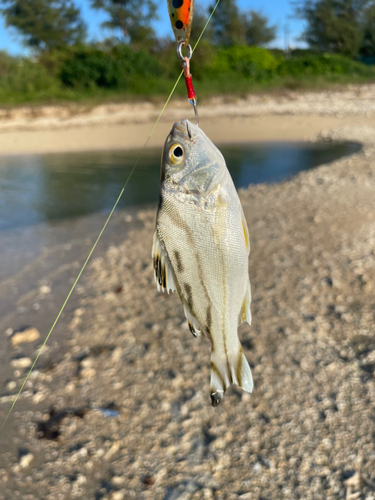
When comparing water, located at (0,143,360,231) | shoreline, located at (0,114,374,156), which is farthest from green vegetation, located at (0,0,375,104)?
water, located at (0,143,360,231)

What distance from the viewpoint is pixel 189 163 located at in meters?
1.26

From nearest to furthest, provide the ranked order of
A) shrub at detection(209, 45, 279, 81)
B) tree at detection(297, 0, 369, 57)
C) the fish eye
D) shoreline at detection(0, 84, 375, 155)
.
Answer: the fish eye, shoreline at detection(0, 84, 375, 155), shrub at detection(209, 45, 279, 81), tree at detection(297, 0, 369, 57)

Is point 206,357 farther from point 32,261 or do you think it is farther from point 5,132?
point 5,132

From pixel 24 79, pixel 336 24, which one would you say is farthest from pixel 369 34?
pixel 24 79

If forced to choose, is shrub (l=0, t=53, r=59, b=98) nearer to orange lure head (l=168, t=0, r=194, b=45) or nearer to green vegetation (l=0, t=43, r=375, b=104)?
green vegetation (l=0, t=43, r=375, b=104)

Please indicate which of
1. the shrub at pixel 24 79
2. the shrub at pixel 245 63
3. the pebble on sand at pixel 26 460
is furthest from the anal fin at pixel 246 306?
the shrub at pixel 245 63

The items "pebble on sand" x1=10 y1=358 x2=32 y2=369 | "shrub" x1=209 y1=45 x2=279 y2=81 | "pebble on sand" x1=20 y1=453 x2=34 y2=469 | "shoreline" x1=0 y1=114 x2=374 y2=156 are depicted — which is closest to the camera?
"pebble on sand" x1=20 y1=453 x2=34 y2=469

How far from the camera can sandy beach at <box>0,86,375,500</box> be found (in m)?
2.51

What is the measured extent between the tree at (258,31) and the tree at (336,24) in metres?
2.92

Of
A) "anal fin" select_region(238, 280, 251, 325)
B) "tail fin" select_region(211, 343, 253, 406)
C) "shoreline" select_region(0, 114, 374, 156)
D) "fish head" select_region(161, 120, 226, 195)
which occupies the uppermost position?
"fish head" select_region(161, 120, 226, 195)

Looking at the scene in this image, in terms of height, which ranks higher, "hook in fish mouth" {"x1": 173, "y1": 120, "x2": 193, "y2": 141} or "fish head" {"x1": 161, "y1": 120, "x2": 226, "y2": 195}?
"hook in fish mouth" {"x1": 173, "y1": 120, "x2": 193, "y2": 141}

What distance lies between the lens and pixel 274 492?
2383 mm

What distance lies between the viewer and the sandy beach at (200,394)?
251 centimetres

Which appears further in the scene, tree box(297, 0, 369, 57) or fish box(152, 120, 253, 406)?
tree box(297, 0, 369, 57)
